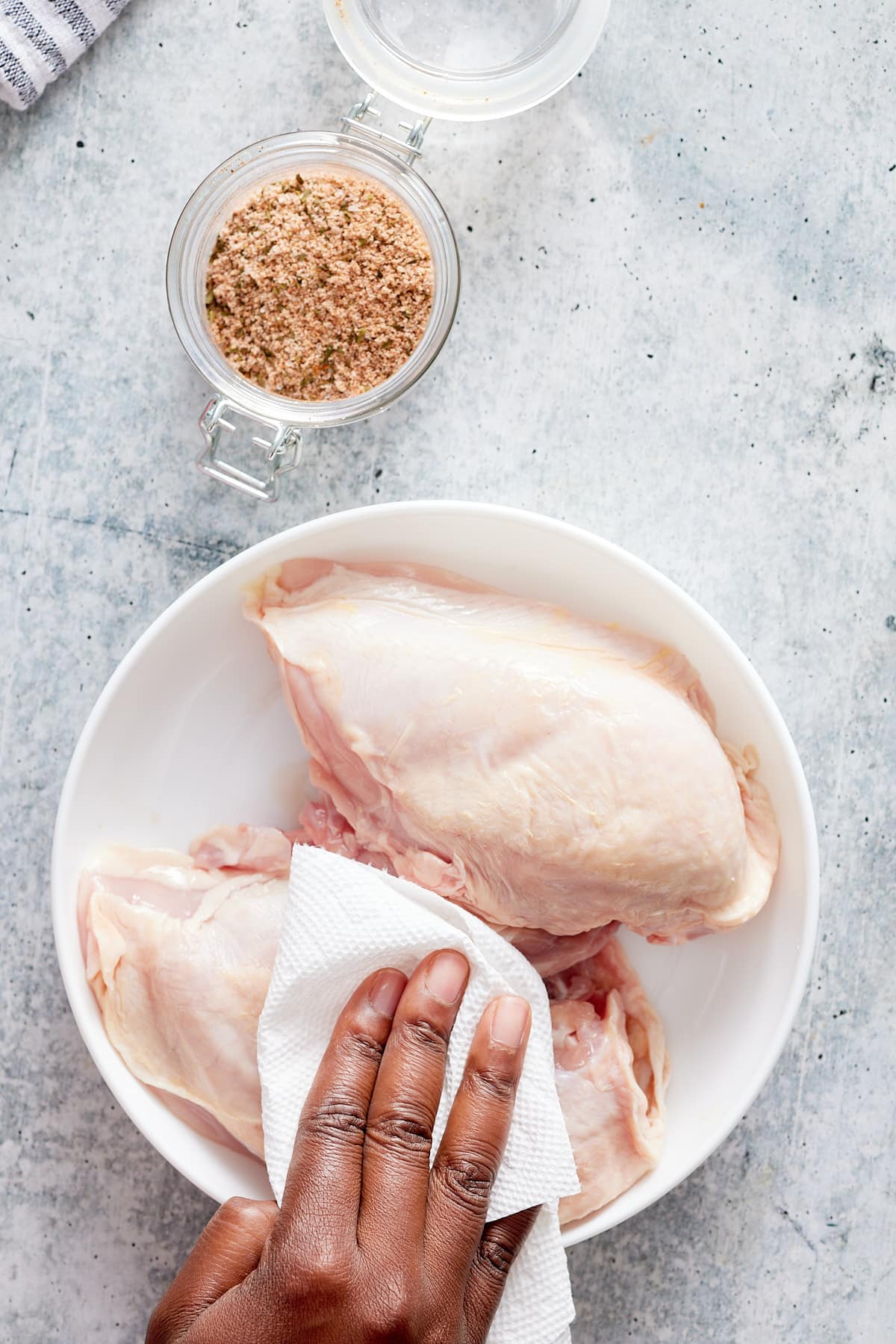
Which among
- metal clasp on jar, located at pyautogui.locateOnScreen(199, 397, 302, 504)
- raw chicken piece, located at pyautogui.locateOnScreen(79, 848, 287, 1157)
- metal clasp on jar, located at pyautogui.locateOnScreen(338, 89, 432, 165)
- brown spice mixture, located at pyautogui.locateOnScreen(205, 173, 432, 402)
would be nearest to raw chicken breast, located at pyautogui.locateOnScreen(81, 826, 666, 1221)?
raw chicken piece, located at pyautogui.locateOnScreen(79, 848, 287, 1157)

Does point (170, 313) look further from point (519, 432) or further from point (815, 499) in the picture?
point (815, 499)

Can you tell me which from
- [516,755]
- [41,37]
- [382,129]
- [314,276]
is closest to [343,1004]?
[516,755]

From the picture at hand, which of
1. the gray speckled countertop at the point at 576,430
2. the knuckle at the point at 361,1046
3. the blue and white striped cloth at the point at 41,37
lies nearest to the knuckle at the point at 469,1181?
the knuckle at the point at 361,1046

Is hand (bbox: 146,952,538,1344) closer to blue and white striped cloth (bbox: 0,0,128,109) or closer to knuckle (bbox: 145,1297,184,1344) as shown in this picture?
knuckle (bbox: 145,1297,184,1344)

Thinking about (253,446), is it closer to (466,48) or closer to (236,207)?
(236,207)

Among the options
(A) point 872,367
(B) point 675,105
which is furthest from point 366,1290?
(B) point 675,105
